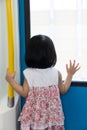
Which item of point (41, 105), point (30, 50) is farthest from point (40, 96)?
point (30, 50)

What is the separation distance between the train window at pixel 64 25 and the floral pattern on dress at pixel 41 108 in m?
Answer: 0.26

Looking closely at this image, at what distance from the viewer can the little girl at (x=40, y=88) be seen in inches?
47.6

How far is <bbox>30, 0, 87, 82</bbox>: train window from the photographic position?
4.50ft

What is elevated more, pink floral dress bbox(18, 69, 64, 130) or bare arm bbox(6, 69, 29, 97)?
bare arm bbox(6, 69, 29, 97)

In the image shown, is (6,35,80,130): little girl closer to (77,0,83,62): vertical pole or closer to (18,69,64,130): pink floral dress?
(18,69,64,130): pink floral dress

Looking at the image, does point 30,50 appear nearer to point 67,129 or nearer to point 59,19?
point 59,19

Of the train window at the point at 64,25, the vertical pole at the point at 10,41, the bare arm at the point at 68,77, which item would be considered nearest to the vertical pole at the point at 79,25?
the train window at the point at 64,25

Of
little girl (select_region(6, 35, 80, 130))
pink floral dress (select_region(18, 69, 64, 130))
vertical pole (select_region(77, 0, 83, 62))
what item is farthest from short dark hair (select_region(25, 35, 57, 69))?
vertical pole (select_region(77, 0, 83, 62))

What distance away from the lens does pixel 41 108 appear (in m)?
1.22

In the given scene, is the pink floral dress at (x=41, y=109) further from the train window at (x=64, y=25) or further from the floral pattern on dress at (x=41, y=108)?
the train window at (x=64, y=25)

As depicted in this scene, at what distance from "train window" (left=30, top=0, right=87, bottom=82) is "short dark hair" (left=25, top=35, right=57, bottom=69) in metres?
0.20

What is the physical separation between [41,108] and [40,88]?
0.09 metres

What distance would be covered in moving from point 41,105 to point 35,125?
91 millimetres

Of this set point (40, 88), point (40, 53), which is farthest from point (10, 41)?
point (40, 88)
